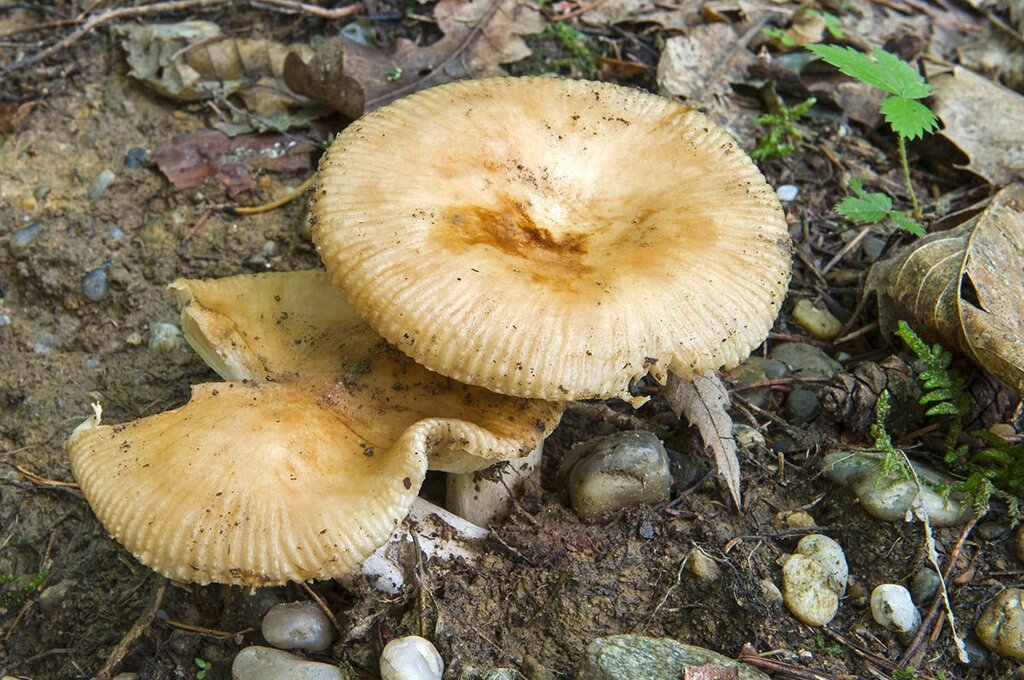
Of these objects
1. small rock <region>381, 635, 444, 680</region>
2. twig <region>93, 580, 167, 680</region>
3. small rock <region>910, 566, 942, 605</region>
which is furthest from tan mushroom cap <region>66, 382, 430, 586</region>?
small rock <region>910, 566, 942, 605</region>

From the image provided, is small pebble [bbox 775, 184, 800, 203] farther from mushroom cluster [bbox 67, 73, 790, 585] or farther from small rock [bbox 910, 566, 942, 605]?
small rock [bbox 910, 566, 942, 605]

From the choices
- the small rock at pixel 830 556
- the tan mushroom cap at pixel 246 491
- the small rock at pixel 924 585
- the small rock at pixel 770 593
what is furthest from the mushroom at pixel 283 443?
the small rock at pixel 924 585

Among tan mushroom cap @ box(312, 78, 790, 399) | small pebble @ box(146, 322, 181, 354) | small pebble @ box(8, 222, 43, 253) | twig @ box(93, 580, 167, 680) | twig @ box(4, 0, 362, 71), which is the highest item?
tan mushroom cap @ box(312, 78, 790, 399)

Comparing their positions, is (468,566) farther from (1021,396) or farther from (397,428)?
(1021,396)

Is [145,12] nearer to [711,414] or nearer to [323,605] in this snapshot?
[323,605]

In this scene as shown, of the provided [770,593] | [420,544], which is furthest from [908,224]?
[420,544]

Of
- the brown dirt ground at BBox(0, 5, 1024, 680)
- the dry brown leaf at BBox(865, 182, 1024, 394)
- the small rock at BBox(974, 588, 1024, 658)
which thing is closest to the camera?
the small rock at BBox(974, 588, 1024, 658)
